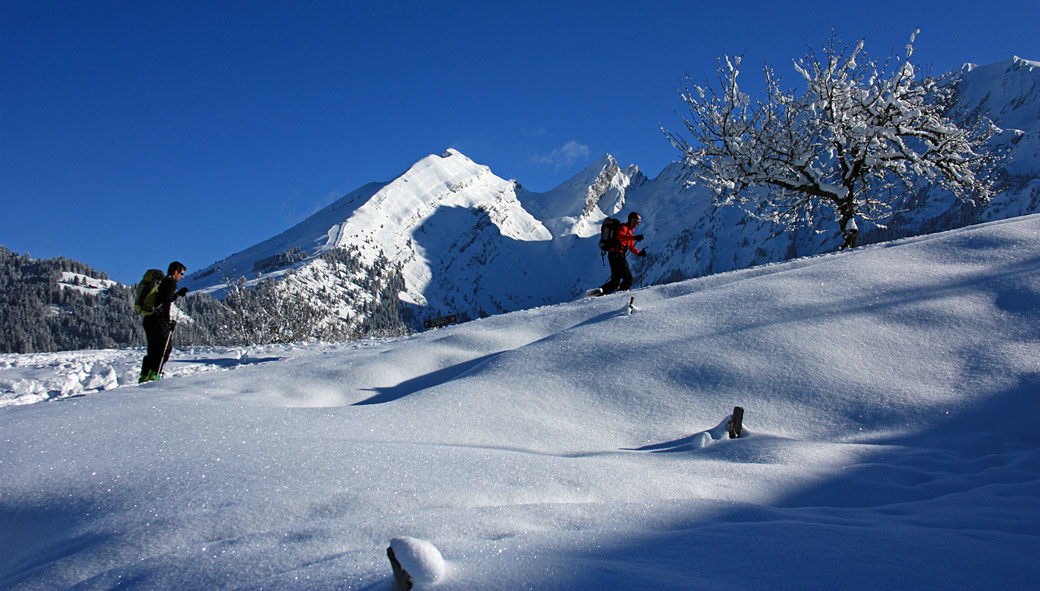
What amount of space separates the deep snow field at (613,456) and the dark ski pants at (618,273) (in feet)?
13.8

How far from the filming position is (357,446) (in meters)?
3.67

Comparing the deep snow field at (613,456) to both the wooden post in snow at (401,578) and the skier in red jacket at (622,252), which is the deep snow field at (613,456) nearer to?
the wooden post in snow at (401,578)

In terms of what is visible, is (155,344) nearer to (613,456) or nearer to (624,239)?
(613,456)

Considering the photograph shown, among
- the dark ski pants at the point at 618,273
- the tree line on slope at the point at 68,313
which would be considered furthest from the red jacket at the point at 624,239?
the tree line on slope at the point at 68,313

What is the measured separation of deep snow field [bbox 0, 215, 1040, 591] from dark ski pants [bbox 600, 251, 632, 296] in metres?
4.21

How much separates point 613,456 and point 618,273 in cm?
838

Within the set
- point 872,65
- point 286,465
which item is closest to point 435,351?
point 286,465

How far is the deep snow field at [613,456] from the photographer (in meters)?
2.02

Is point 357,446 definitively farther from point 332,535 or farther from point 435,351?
point 435,351

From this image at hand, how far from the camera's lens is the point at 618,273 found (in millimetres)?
11984

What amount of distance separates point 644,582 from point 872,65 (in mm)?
19402

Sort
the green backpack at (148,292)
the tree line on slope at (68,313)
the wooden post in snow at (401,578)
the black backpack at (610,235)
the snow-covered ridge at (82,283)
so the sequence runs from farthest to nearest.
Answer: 1. the snow-covered ridge at (82,283)
2. the tree line on slope at (68,313)
3. the black backpack at (610,235)
4. the green backpack at (148,292)
5. the wooden post in snow at (401,578)

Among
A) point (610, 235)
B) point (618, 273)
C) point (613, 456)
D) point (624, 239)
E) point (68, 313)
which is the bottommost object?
point (613, 456)

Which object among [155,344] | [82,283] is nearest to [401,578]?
[155,344]
